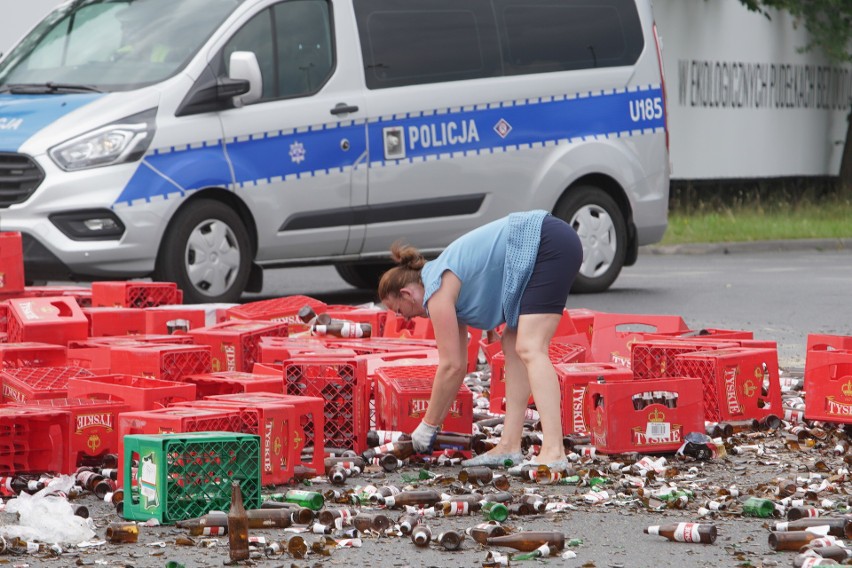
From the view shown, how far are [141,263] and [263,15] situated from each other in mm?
2074

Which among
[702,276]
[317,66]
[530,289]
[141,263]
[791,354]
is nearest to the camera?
[530,289]

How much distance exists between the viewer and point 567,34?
1316cm

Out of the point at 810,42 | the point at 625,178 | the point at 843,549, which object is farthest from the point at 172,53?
the point at 810,42

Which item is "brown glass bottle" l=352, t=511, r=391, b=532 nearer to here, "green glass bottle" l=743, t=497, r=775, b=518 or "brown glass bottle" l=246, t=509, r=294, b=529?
"brown glass bottle" l=246, t=509, r=294, b=529

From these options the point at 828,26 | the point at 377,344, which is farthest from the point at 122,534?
the point at 828,26

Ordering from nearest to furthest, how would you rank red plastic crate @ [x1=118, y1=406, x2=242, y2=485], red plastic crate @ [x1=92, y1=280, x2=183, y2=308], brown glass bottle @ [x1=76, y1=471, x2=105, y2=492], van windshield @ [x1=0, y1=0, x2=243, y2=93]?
red plastic crate @ [x1=118, y1=406, x2=242, y2=485] → brown glass bottle @ [x1=76, y1=471, x2=105, y2=492] → red plastic crate @ [x1=92, y1=280, x2=183, y2=308] → van windshield @ [x1=0, y1=0, x2=243, y2=93]

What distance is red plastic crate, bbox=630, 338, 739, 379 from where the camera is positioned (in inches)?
286

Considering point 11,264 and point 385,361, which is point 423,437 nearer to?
point 385,361

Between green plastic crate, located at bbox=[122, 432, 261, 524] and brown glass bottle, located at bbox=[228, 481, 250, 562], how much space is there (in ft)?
1.65

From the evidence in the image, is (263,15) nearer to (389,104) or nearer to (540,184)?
(389,104)

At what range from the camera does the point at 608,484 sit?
5.88m

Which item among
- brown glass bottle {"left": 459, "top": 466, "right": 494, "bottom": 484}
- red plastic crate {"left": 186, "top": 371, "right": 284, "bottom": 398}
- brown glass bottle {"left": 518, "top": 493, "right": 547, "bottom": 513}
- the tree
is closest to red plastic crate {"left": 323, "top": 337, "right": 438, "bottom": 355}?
red plastic crate {"left": 186, "top": 371, "right": 284, "bottom": 398}

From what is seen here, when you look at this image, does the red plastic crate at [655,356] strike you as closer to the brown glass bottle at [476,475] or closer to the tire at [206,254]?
the brown glass bottle at [476,475]

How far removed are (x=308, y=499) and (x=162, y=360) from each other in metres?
1.80
